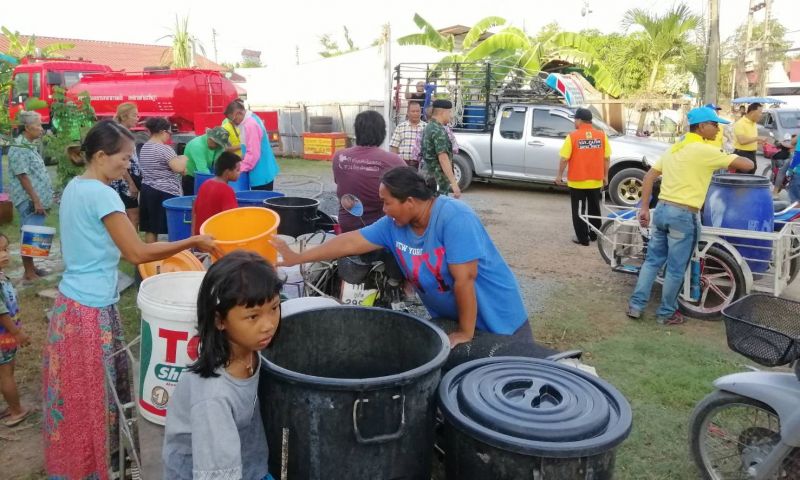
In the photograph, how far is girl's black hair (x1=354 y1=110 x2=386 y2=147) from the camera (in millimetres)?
4852

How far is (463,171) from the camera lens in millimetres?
12453

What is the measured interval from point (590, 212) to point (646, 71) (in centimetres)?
1570

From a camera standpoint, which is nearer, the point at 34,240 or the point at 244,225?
the point at 244,225

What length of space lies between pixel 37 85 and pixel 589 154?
55.0 feet

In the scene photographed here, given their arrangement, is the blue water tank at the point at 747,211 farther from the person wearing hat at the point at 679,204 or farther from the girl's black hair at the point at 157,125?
the girl's black hair at the point at 157,125

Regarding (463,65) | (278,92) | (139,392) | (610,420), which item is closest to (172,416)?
(139,392)

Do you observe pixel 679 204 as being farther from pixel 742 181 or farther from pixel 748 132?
pixel 748 132

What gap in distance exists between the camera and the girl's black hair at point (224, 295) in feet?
5.76

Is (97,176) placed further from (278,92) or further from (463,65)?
(278,92)

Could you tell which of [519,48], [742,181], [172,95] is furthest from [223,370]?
[519,48]

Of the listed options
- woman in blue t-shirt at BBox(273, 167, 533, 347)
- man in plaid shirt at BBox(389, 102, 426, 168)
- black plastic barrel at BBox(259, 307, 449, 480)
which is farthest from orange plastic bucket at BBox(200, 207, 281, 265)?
man in plaid shirt at BBox(389, 102, 426, 168)

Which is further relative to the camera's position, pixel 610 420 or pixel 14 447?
pixel 14 447

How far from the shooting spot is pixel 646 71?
21656 millimetres

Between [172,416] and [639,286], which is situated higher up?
[172,416]
